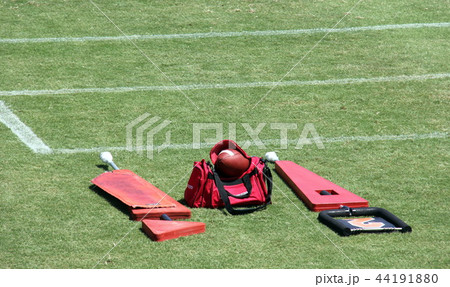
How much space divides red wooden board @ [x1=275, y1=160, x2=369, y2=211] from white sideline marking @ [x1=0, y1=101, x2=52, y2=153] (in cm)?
247

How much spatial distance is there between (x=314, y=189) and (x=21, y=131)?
344 cm

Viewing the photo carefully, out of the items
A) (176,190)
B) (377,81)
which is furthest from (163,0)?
(176,190)

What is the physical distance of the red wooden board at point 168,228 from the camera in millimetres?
5691

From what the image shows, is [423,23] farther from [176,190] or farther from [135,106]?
[176,190]

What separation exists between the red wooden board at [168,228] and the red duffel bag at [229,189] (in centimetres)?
43

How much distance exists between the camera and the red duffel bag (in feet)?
20.5

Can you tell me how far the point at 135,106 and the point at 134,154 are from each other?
1.37m

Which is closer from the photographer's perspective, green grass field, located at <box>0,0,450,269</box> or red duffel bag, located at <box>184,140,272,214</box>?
green grass field, located at <box>0,0,450,269</box>

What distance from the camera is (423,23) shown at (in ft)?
38.8

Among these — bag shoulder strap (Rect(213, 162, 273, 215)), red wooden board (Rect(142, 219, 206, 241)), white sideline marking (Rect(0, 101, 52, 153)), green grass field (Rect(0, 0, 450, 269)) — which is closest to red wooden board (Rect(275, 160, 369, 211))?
green grass field (Rect(0, 0, 450, 269))

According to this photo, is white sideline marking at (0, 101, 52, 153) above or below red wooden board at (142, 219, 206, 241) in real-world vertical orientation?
above

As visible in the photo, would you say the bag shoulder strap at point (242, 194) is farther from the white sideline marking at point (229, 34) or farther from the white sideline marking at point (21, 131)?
the white sideline marking at point (229, 34)

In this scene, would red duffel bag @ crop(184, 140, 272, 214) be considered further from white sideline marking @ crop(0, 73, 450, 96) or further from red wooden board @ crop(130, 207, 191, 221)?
white sideline marking @ crop(0, 73, 450, 96)

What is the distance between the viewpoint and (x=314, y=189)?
6586mm
